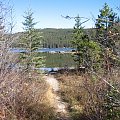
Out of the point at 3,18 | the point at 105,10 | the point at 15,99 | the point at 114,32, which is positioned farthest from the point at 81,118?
the point at 105,10

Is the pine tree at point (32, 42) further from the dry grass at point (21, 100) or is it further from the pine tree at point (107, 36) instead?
the pine tree at point (107, 36)

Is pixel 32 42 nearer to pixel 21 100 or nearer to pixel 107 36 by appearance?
pixel 21 100

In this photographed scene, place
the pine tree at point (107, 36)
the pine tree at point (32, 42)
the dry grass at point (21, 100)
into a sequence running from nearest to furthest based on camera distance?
the pine tree at point (107, 36)
the dry grass at point (21, 100)
the pine tree at point (32, 42)

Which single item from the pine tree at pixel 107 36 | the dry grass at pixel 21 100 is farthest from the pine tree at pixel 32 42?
the pine tree at pixel 107 36

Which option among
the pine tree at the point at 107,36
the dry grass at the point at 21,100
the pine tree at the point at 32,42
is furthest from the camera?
the pine tree at the point at 32,42

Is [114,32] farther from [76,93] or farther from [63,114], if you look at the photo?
[76,93]

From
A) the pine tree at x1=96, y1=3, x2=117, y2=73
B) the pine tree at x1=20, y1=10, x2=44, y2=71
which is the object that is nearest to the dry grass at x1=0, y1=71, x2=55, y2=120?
the pine tree at x1=96, y1=3, x2=117, y2=73

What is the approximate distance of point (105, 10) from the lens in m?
39.6

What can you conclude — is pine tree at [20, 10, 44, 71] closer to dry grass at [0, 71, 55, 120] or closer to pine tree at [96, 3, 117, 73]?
dry grass at [0, 71, 55, 120]

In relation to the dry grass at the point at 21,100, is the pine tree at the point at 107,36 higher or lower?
higher

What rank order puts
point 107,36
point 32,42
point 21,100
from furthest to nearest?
point 32,42 → point 21,100 → point 107,36

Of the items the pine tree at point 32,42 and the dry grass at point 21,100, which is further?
the pine tree at point 32,42

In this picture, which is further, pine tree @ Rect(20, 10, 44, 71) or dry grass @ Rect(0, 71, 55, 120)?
pine tree @ Rect(20, 10, 44, 71)

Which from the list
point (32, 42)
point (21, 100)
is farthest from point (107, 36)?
point (32, 42)
